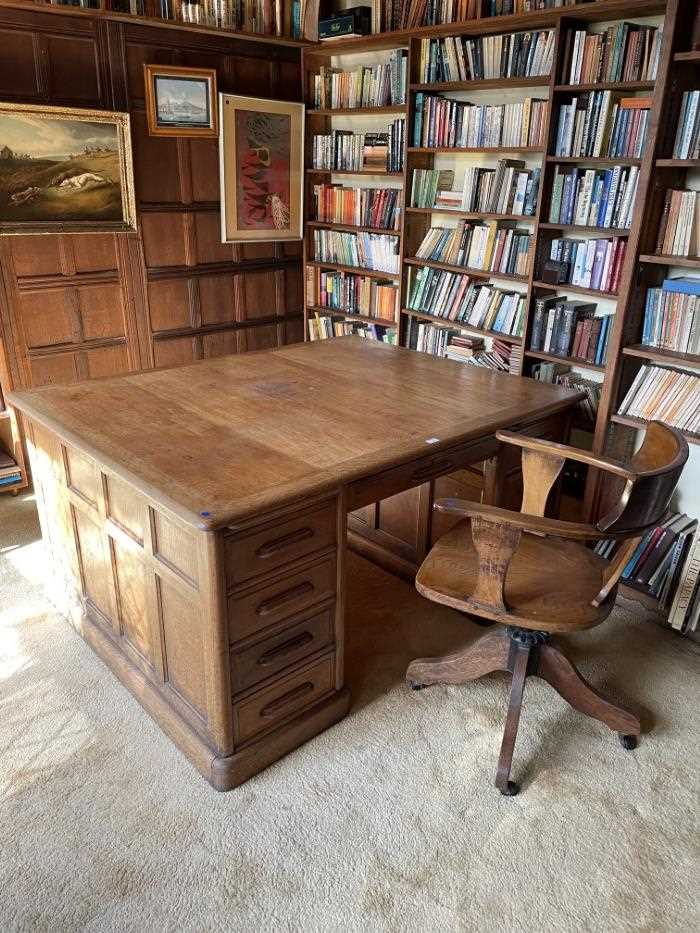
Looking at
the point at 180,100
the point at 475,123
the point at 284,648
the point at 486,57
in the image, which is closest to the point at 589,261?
the point at 475,123

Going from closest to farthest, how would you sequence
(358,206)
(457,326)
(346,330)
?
(457,326), (358,206), (346,330)

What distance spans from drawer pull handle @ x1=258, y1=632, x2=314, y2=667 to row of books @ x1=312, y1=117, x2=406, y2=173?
8.81 feet

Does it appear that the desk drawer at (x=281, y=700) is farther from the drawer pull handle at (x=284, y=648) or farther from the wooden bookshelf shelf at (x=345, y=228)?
the wooden bookshelf shelf at (x=345, y=228)

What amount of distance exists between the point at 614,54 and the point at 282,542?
7.55ft

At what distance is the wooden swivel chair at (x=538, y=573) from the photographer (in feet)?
5.41

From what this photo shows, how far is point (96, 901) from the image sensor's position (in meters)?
1.56

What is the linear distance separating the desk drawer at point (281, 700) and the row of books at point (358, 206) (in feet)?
8.60

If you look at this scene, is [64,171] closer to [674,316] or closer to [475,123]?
[475,123]

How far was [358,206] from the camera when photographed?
402cm

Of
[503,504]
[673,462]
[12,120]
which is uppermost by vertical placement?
[12,120]

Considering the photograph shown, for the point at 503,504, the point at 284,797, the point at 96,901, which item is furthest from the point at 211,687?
the point at 503,504

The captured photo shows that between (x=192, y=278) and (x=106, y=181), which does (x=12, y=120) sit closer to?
(x=106, y=181)

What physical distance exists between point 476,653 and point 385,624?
0.53m

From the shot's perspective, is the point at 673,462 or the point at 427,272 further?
the point at 427,272
